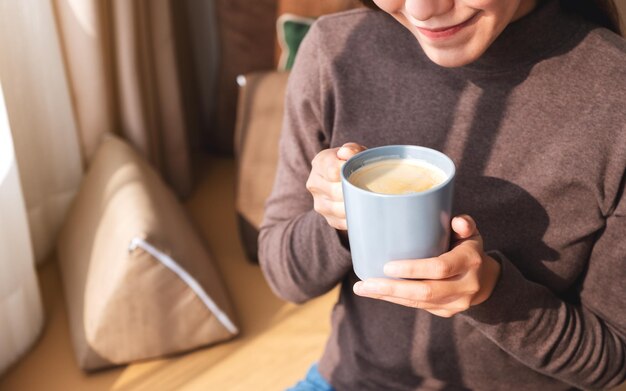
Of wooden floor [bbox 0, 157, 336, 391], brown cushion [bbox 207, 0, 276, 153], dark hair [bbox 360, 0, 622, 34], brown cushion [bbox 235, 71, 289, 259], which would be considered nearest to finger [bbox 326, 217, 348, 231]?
dark hair [bbox 360, 0, 622, 34]

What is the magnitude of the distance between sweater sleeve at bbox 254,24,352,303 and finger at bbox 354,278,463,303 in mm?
192

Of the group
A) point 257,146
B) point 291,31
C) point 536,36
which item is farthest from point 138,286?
point 536,36

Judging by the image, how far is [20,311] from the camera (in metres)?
1.47

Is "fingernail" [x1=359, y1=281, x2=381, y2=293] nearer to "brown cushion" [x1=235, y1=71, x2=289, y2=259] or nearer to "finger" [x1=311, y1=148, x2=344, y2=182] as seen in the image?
"finger" [x1=311, y1=148, x2=344, y2=182]

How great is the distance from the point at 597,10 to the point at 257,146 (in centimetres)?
97

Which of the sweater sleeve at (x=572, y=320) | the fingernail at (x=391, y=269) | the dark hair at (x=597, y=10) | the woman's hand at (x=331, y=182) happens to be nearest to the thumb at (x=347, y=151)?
the woman's hand at (x=331, y=182)

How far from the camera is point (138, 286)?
1.45 metres

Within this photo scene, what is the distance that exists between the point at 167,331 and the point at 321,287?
1.91 feet

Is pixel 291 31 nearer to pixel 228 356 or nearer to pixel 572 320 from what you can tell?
pixel 228 356

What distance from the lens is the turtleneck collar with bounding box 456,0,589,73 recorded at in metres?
0.89

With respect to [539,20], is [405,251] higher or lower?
lower

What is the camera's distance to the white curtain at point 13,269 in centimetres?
138

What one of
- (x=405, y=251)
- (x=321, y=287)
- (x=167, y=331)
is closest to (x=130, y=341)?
(x=167, y=331)

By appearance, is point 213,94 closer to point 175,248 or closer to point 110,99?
point 110,99
